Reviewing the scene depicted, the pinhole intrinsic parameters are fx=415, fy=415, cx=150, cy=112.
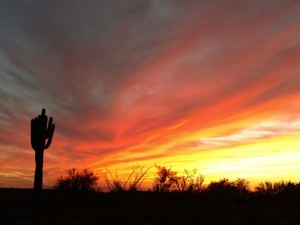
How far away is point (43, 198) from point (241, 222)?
484 inches

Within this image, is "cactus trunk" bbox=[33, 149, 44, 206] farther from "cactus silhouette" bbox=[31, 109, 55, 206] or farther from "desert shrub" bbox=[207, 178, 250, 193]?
"desert shrub" bbox=[207, 178, 250, 193]

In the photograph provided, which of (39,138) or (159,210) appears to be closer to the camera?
(159,210)

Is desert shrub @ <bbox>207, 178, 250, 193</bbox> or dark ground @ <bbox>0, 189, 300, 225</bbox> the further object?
desert shrub @ <bbox>207, 178, 250, 193</bbox>

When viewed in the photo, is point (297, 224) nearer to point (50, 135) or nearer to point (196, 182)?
point (196, 182)

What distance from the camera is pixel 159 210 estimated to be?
16.6 m

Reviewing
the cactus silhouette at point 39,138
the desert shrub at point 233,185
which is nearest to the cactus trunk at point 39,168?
the cactus silhouette at point 39,138

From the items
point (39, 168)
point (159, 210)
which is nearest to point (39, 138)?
point (39, 168)

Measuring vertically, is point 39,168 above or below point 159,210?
→ above

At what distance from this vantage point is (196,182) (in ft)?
63.1

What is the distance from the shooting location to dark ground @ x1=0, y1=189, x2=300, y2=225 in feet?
Answer: 51.9

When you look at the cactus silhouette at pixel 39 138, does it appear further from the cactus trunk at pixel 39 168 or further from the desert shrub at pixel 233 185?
the desert shrub at pixel 233 185

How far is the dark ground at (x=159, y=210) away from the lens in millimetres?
15805

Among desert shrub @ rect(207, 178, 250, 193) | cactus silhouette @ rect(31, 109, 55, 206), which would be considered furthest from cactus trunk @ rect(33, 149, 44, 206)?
desert shrub @ rect(207, 178, 250, 193)

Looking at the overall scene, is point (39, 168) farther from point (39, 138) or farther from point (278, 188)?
point (278, 188)
